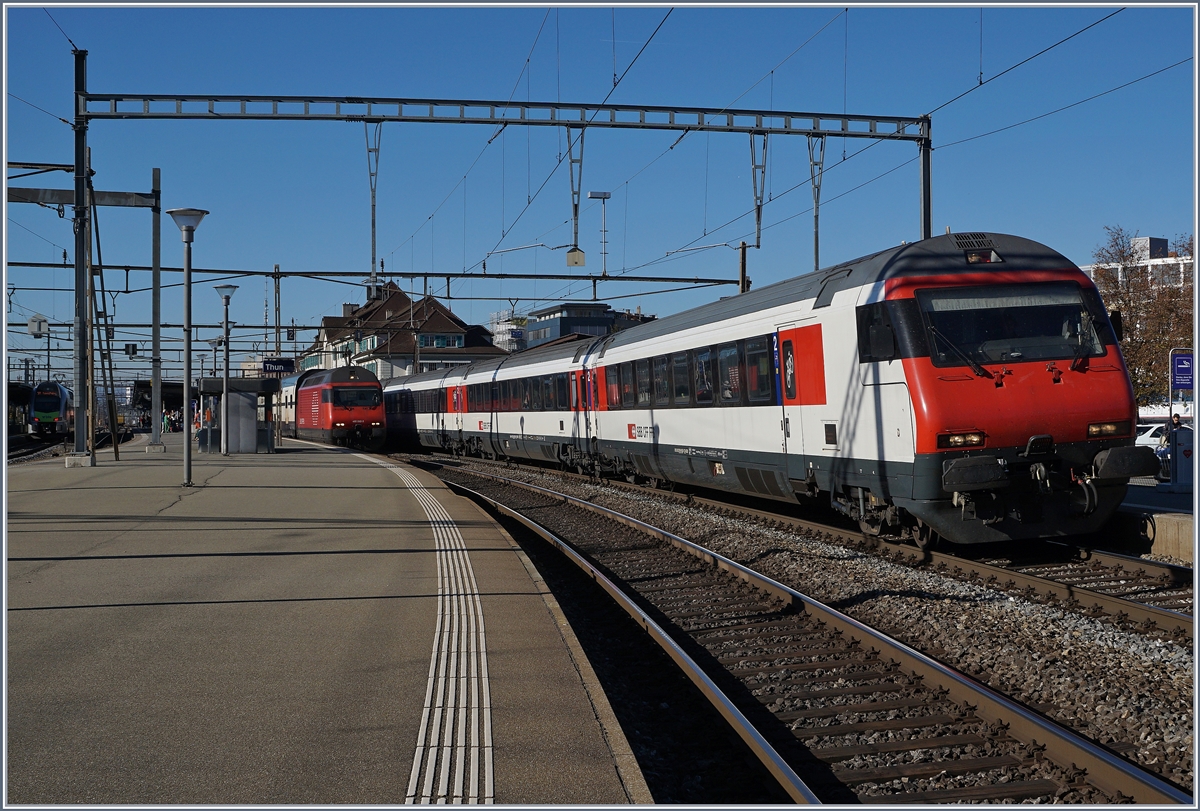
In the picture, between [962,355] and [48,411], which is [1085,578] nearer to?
[962,355]

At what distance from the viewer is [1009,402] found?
10.2m

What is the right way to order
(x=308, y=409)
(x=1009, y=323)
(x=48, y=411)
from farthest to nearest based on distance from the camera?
(x=48, y=411) → (x=308, y=409) → (x=1009, y=323)

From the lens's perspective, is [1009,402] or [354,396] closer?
[1009,402]

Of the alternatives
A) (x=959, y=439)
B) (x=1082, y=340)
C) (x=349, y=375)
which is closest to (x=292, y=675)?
(x=959, y=439)

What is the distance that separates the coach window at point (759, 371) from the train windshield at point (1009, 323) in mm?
3206

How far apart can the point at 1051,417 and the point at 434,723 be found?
289 inches

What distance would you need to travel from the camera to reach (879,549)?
1168cm

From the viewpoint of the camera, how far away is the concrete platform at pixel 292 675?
4520 millimetres

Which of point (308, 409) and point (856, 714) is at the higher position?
point (308, 409)

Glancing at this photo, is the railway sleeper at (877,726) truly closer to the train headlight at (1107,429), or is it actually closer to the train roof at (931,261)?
the train headlight at (1107,429)

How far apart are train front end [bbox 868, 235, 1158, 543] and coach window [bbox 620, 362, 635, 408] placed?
368 inches

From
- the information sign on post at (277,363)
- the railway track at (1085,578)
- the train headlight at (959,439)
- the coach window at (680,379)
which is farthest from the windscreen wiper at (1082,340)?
the information sign on post at (277,363)

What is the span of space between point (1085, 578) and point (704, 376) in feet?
23.2

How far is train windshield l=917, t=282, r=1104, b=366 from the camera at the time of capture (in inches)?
407
